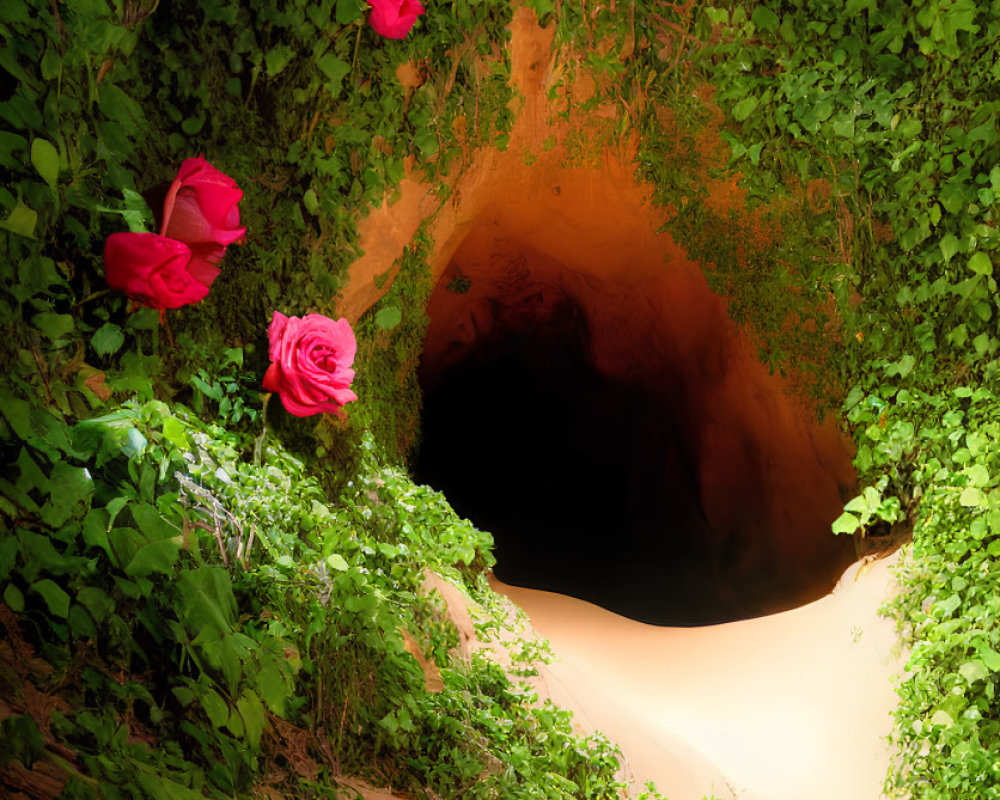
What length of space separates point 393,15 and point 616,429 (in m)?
7.59

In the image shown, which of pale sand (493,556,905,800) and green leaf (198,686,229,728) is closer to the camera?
green leaf (198,686,229,728)

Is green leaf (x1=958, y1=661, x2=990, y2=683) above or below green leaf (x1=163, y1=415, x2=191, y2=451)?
above

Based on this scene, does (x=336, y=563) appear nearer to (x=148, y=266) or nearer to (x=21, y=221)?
(x=148, y=266)

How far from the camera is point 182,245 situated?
2168mm

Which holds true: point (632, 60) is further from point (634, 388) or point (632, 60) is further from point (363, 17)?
point (634, 388)

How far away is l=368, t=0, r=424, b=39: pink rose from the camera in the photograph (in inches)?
110

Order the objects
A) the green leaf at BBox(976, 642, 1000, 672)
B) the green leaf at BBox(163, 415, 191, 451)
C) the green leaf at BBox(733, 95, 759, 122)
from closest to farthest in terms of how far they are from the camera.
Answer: the green leaf at BBox(163, 415, 191, 451) < the green leaf at BBox(976, 642, 1000, 672) < the green leaf at BBox(733, 95, 759, 122)

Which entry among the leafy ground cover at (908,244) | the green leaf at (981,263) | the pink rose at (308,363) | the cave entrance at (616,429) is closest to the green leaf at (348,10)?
the pink rose at (308,363)

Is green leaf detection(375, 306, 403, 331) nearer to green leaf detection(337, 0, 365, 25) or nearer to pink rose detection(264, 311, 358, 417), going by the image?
pink rose detection(264, 311, 358, 417)

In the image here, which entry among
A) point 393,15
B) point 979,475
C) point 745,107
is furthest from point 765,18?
point 979,475

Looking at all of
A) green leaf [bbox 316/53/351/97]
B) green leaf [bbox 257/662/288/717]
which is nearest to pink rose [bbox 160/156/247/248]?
green leaf [bbox 316/53/351/97]

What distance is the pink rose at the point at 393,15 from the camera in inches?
110

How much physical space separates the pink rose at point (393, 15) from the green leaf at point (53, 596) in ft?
6.88

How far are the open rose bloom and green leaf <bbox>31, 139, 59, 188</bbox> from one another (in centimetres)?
22
